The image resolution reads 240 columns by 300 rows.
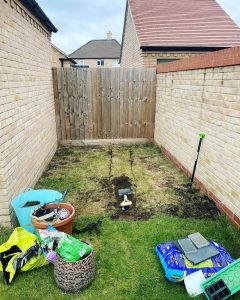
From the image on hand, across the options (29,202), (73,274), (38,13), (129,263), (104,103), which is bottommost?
(129,263)

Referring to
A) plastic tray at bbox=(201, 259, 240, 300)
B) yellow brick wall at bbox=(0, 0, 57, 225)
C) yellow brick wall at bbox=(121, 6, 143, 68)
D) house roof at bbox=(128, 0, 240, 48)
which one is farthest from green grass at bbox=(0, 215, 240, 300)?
yellow brick wall at bbox=(121, 6, 143, 68)

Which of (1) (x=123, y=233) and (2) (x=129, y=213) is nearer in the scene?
(1) (x=123, y=233)

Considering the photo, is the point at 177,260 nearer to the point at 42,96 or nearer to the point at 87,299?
the point at 87,299

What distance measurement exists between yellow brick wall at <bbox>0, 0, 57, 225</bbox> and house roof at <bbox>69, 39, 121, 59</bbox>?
37.7 metres

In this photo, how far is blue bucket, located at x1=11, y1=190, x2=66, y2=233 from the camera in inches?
138

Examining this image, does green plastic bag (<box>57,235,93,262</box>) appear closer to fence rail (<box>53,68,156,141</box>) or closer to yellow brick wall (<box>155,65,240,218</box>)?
yellow brick wall (<box>155,65,240,218</box>)

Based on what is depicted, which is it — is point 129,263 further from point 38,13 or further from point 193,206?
point 38,13

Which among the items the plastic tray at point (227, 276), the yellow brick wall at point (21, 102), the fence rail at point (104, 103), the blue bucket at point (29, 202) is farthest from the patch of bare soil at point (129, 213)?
the fence rail at point (104, 103)

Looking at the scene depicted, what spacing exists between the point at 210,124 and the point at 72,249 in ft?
10.9

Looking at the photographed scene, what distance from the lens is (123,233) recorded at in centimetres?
373

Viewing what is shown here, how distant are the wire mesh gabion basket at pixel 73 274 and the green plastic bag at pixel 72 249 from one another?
2.0 inches

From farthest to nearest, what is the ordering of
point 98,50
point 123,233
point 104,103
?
point 98,50, point 104,103, point 123,233

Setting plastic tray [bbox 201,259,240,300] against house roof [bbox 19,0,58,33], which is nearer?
plastic tray [bbox 201,259,240,300]

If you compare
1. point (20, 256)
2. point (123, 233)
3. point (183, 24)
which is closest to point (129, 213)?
point (123, 233)
